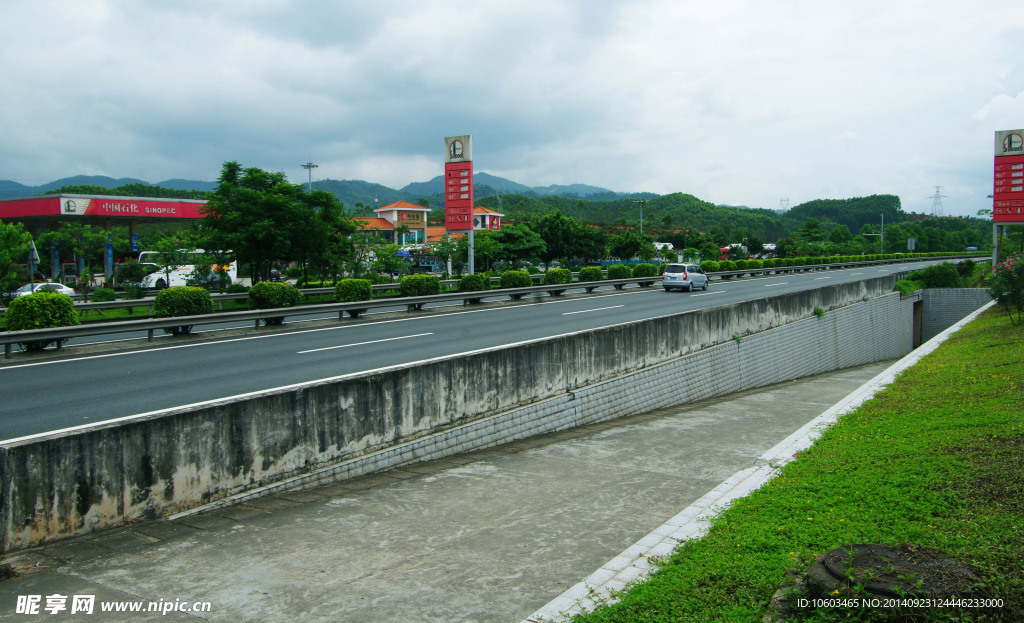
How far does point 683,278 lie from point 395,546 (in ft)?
110

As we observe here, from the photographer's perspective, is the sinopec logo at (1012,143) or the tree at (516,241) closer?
the sinopec logo at (1012,143)

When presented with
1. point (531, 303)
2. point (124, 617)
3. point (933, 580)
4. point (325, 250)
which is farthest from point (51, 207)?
point (933, 580)

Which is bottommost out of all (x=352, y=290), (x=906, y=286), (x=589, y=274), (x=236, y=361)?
(x=236, y=361)

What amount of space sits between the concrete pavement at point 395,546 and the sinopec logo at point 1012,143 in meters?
50.3

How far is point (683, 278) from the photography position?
37.6 m

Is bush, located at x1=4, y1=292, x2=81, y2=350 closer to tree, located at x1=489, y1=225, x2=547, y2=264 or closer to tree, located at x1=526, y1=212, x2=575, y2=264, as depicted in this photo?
tree, located at x1=489, y1=225, x2=547, y2=264

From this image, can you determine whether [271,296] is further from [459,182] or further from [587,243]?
[587,243]

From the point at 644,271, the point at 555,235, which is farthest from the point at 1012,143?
the point at 555,235

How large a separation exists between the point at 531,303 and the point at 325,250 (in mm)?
11314

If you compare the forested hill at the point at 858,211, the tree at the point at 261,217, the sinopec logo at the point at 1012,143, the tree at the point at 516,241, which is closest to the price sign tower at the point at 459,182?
the tree at the point at 261,217

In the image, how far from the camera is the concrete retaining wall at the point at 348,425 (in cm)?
584

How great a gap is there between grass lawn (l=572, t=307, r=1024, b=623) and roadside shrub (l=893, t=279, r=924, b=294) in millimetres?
26038

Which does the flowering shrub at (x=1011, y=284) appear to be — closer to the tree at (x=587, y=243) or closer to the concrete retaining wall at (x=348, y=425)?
the concrete retaining wall at (x=348, y=425)

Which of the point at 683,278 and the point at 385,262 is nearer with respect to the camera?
the point at 683,278
